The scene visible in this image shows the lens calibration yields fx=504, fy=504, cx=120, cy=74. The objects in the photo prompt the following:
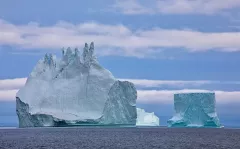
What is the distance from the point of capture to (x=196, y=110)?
73.8 m

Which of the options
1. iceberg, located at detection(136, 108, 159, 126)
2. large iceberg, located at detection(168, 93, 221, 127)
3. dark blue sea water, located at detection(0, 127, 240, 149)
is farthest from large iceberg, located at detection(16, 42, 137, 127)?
A: iceberg, located at detection(136, 108, 159, 126)

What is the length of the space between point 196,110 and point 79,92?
56.9ft

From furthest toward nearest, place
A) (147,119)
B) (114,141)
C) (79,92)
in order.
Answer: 1. (147,119)
2. (79,92)
3. (114,141)

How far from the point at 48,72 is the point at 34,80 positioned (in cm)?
271

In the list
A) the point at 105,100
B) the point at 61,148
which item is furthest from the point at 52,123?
the point at 61,148

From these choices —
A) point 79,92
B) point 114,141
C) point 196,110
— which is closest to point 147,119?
point 196,110

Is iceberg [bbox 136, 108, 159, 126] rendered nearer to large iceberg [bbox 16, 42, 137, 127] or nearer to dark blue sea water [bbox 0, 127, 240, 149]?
large iceberg [bbox 16, 42, 137, 127]

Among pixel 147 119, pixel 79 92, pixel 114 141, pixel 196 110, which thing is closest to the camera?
pixel 114 141

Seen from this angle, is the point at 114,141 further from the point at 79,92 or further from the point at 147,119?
the point at 147,119

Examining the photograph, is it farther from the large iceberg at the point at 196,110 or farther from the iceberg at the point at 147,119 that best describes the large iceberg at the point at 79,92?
the iceberg at the point at 147,119

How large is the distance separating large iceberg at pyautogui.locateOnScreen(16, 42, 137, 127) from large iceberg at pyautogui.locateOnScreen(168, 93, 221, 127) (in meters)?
8.55

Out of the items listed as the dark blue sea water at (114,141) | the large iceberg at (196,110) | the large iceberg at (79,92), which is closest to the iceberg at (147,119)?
the large iceberg at (196,110)

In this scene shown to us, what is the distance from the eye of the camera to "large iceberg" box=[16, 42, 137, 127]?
225 ft

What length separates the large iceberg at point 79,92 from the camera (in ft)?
225
